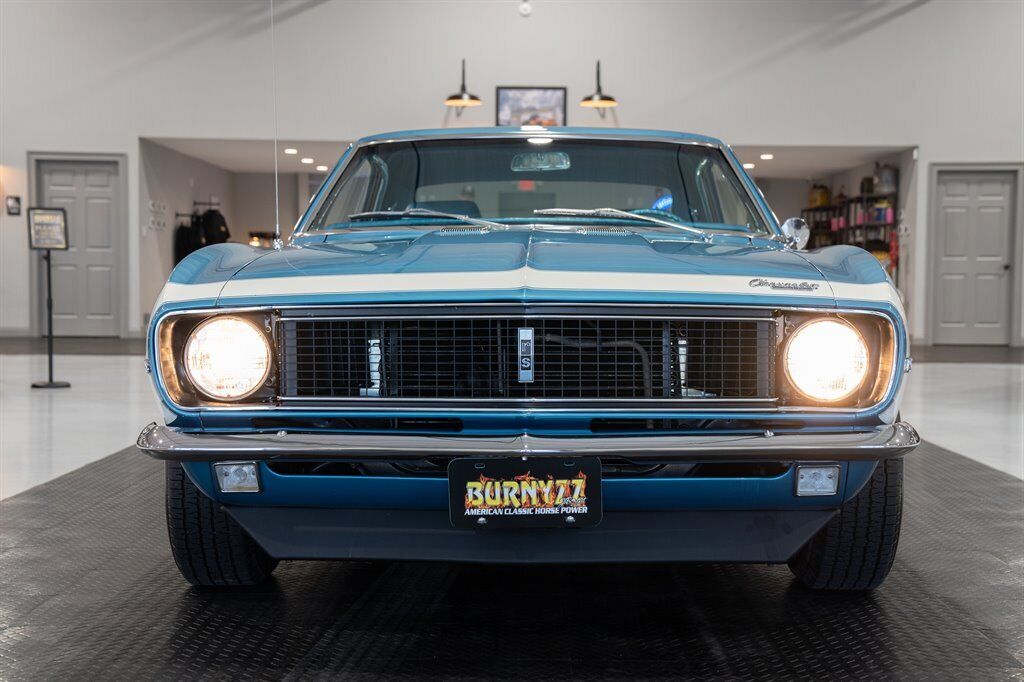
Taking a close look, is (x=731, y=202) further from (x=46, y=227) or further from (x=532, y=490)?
(x=46, y=227)

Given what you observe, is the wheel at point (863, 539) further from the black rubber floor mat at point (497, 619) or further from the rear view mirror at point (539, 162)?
the rear view mirror at point (539, 162)

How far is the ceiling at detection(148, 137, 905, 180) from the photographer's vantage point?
528 inches

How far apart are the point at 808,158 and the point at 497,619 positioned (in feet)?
43.8

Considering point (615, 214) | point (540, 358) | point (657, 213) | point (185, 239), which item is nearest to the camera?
point (540, 358)

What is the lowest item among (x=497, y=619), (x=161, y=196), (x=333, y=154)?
(x=497, y=619)

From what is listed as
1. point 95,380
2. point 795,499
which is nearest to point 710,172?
point 795,499

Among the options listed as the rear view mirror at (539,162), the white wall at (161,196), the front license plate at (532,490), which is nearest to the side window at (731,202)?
the rear view mirror at (539,162)

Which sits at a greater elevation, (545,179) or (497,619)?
(545,179)

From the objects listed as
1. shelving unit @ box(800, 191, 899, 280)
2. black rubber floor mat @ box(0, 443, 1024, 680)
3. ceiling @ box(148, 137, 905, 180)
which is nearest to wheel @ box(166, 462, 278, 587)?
black rubber floor mat @ box(0, 443, 1024, 680)

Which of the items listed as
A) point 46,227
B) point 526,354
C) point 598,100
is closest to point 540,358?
point 526,354

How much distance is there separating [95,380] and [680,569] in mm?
6605

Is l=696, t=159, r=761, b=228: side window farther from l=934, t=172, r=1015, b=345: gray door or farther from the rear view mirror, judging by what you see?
l=934, t=172, r=1015, b=345: gray door

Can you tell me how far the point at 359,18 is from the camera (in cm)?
1302

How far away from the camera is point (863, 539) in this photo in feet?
8.23
